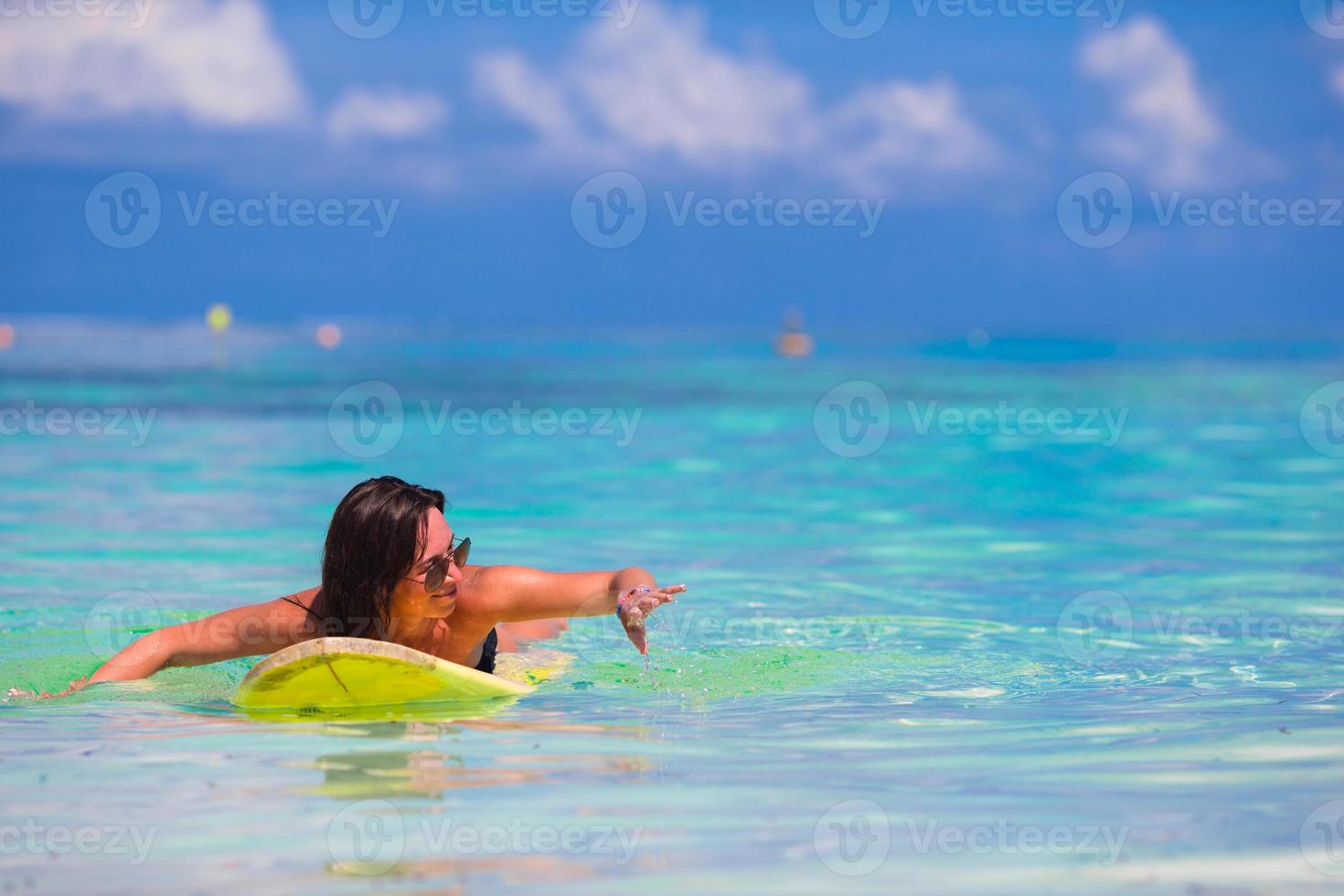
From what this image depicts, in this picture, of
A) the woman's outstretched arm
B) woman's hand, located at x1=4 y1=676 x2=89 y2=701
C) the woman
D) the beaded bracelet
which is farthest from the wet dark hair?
woman's hand, located at x1=4 y1=676 x2=89 y2=701

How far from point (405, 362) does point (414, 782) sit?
40.1m

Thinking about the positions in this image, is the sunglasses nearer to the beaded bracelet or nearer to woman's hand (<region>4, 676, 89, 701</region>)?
the beaded bracelet

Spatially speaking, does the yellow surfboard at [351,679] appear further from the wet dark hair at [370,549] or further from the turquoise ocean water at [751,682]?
the wet dark hair at [370,549]

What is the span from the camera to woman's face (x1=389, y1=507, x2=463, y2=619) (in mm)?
4527

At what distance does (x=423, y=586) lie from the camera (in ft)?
14.9

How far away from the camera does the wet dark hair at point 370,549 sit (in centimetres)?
448

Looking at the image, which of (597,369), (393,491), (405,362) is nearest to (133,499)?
(393,491)

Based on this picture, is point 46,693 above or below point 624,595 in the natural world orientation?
below

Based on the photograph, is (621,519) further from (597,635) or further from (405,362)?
(405,362)

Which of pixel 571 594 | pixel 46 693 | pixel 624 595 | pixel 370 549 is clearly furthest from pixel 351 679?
pixel 46 693

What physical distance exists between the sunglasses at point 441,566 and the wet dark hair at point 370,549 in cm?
6

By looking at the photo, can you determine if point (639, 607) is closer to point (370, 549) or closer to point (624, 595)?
point (624, 595)

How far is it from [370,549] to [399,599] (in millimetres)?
199

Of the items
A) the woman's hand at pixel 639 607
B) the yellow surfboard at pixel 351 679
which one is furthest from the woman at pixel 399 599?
the yellow surfboard at pixel 351 679
